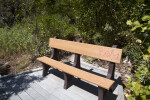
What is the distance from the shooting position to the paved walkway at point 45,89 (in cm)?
248

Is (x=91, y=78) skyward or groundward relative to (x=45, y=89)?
skyward

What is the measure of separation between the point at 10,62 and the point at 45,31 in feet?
6.01

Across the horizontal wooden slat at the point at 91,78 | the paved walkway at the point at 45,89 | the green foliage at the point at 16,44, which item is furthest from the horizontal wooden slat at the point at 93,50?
the green foliage at the point at 16,44

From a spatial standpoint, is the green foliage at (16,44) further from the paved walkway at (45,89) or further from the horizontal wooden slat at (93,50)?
the horizontal wooden slat at (93,50)

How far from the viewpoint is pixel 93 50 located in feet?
8.45

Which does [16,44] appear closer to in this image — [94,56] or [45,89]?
[45,89]

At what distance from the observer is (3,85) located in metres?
2.90

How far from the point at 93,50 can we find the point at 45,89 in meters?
1.51

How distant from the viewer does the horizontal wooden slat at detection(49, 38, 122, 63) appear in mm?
2209

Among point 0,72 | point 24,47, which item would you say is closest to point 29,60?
point 24,47

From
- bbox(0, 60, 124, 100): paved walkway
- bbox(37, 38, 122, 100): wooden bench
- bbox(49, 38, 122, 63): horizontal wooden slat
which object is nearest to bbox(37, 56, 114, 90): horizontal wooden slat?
bbox(37, 38, 122, 100): wooden bench

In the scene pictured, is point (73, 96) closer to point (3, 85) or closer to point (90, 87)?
point (90, 87)

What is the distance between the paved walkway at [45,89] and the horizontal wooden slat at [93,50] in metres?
0.87

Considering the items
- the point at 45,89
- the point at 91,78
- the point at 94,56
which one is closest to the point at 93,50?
the point at 94,56
